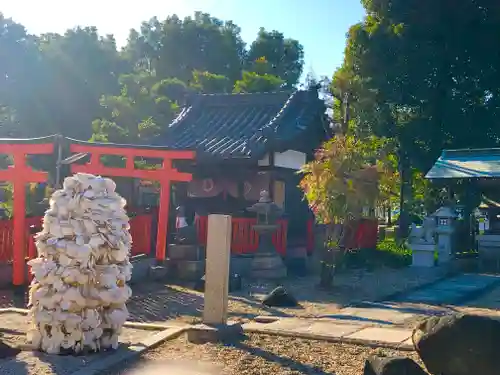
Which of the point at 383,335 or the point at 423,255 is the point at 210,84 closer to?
the point at 423,255

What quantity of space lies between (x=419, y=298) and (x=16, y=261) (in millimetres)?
7092

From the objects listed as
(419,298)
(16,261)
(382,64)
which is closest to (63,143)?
(16,261)

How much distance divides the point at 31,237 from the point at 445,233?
434 inches

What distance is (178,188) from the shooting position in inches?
685

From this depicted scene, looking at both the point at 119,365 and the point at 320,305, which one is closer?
the point at 119,365

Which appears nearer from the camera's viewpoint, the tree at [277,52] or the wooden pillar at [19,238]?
the wooden pillar at [19,238]

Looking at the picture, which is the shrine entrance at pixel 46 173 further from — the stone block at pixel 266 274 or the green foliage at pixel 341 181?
the green foliage at pixel 341 181

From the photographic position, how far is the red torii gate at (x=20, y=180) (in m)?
10.8

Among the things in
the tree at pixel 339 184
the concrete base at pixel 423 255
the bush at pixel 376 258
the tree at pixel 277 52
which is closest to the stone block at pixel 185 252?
the tree at pixel 339 184

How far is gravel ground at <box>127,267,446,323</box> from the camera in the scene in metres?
9.48

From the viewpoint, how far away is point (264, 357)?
6305 millimetres

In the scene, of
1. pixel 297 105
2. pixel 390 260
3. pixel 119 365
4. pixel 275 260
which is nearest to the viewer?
pixel 119 365

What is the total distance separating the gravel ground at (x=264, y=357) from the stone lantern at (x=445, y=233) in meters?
11.1

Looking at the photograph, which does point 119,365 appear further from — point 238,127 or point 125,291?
point 238,127
